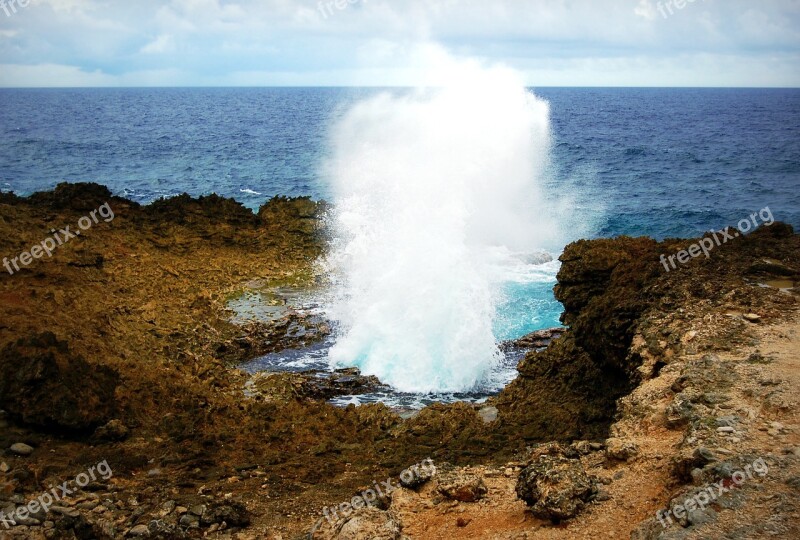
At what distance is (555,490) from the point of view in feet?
24.5

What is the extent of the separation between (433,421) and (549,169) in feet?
126

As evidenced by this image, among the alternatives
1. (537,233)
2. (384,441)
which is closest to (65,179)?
(537,233)

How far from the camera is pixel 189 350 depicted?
609 inches

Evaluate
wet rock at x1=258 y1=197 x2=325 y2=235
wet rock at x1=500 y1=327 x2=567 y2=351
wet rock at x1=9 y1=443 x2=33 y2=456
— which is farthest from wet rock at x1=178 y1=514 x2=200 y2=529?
wet rock at x1=258 y1=197 x2=325 y2=235

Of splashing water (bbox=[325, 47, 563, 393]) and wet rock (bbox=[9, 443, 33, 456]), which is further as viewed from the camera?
splashing water (bbox=[325, 47, 563, 393])

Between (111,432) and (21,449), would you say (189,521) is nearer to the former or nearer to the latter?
(111,432)

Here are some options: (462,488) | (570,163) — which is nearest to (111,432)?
(462,488)

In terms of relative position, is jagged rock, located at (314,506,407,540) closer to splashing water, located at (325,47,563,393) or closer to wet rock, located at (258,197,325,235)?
splashing water, located at (325,47,563,393)

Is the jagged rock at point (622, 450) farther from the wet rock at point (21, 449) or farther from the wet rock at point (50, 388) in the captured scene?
the wet rock at point (21, 449)

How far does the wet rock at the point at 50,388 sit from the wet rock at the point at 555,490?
7.32 meters

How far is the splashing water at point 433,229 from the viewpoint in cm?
1650

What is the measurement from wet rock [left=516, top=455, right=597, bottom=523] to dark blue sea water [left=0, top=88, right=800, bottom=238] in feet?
90.5

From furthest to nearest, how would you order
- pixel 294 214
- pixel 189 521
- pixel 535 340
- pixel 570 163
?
1. pixel 570 163
2. pixel 294 214
3. pixel 535 340
4. pixel 189 521

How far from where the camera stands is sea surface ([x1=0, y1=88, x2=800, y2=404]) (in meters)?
35.1
